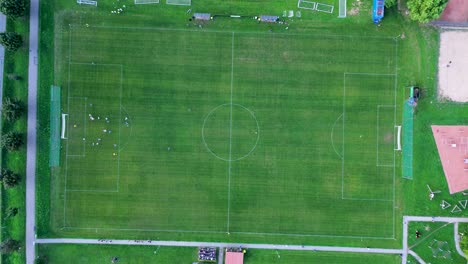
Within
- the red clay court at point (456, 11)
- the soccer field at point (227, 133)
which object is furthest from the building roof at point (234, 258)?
the red clay court at point (456, 11)

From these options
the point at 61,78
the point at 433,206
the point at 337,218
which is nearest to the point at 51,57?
the point at 61,78

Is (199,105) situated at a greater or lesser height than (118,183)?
greater

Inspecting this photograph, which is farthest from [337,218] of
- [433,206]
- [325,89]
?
[325,89]

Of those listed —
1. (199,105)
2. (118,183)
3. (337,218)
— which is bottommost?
(337,218)

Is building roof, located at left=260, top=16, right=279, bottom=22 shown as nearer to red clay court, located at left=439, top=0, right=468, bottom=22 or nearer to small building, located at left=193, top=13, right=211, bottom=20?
small building, located at left=193, top=13, right=211, bottom=20

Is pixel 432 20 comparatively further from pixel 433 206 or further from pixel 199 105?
pixel 199 105

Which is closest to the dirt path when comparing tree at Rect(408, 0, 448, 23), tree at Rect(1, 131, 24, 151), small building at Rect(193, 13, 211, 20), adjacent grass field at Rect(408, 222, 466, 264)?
tree at Rect(408, 0, 448, 23)

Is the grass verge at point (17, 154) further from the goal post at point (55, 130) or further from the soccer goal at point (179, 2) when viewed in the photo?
the soccer goal at point (179, 2)

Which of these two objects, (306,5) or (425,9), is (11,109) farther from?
(425,9)
